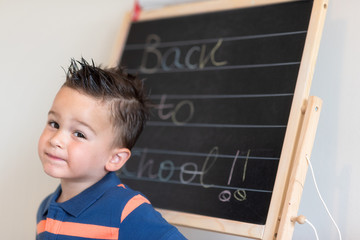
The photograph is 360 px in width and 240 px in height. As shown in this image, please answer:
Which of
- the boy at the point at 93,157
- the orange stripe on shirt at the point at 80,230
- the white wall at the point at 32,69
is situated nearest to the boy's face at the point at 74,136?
the boy at the point at 93,157

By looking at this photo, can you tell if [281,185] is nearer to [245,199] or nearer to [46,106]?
[245,199]

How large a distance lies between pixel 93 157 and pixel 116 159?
8cm

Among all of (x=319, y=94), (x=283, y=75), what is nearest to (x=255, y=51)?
(x=283, y=75)

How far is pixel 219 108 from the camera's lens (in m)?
1.51

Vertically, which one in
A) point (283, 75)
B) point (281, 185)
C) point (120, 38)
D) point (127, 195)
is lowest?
point (127, 195)

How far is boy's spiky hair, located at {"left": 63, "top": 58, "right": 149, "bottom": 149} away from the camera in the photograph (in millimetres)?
1249

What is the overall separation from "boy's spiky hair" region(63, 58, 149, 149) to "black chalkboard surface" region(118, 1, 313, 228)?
0.25 meters

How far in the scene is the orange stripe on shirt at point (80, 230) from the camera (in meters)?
1.19

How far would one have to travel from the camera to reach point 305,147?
48.8 inches

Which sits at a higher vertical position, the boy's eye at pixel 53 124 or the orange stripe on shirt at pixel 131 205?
the boy's eye at pixel 53 124

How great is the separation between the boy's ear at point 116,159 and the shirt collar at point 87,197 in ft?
0.11

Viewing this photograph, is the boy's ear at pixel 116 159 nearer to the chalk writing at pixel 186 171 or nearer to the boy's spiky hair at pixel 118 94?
the boy's spiky hair at pixel 118 94

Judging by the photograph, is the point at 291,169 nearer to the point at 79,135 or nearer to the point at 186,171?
the point at 186,171

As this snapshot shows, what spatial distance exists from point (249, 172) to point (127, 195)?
36cm
